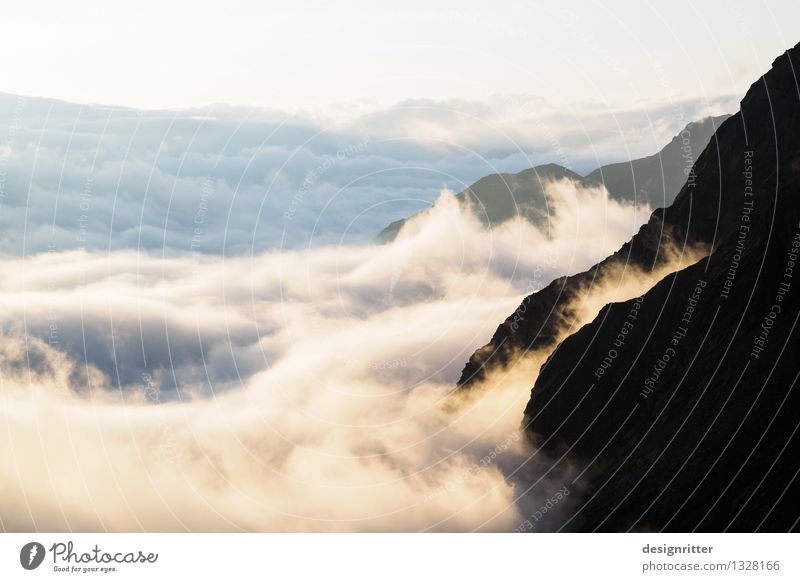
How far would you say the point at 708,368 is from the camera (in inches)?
2227

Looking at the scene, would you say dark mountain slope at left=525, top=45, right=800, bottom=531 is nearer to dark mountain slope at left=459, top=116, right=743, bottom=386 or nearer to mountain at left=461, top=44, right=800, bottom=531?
mountain at left=461, top=44, right=800, bottom=531

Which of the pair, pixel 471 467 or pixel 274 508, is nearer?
pixel 274 508

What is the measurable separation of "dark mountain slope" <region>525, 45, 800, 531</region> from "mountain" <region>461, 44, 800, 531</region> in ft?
0.33

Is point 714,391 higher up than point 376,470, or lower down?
higher up

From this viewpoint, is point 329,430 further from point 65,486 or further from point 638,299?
point 638,299

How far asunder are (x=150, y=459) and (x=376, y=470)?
1453 centimetres

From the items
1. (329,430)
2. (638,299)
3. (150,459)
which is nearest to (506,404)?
(638,299)

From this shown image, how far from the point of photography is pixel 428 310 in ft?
299

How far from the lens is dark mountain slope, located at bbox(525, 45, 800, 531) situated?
5038cm
